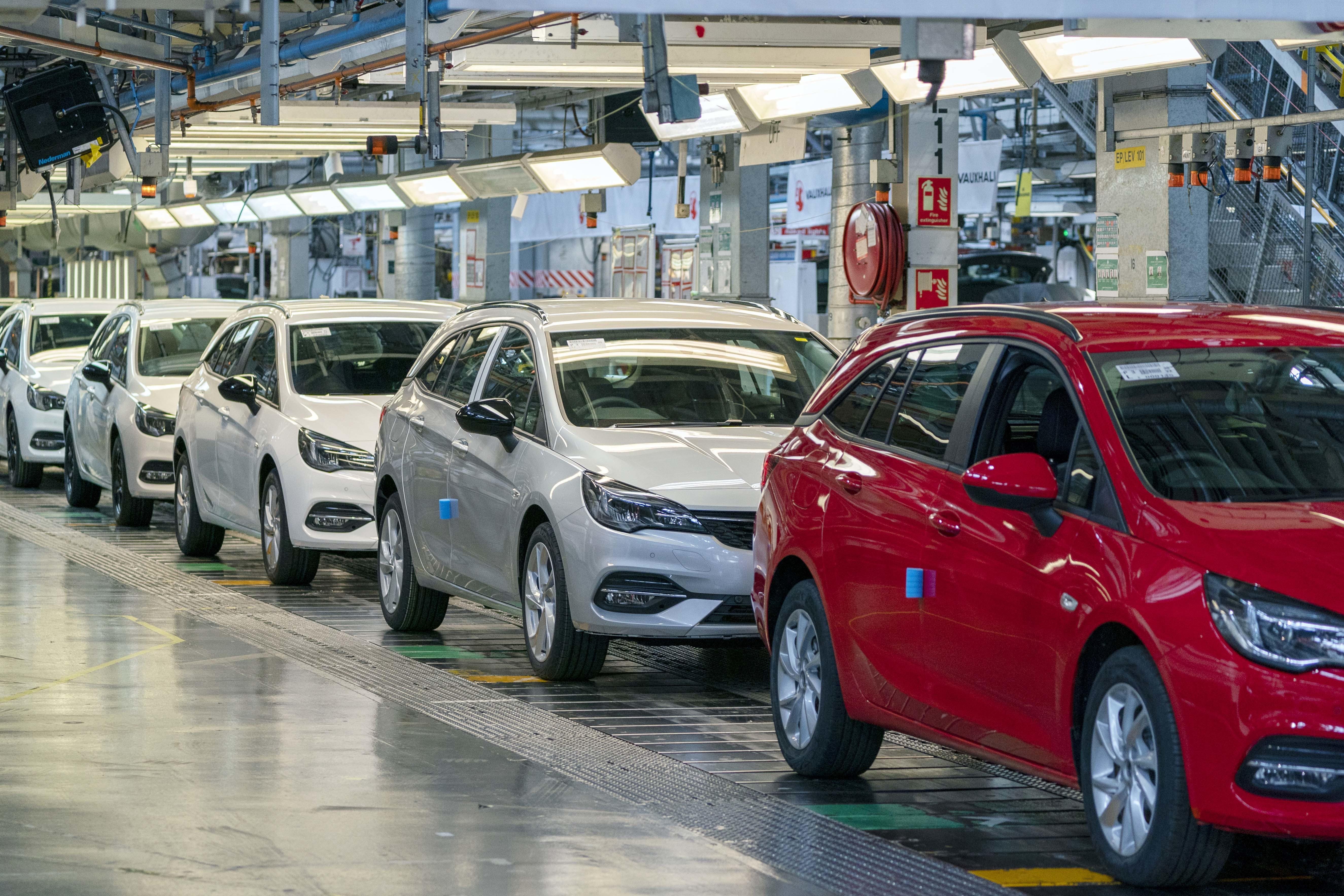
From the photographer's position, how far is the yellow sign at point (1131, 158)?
14.2 m

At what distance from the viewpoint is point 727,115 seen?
15875 mm

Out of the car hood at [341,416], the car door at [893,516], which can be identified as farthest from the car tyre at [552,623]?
the car hood at [341,416]

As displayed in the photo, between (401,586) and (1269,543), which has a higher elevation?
(1269,543)

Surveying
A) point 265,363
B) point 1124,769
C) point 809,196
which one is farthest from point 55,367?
point 1124,769

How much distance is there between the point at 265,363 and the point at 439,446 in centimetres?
362

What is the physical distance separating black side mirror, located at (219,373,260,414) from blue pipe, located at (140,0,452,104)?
245 cm

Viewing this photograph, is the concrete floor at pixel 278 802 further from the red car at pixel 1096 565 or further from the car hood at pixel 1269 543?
the car hood at pixel 1269 543

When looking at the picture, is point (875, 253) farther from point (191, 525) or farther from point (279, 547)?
point (191, 525)

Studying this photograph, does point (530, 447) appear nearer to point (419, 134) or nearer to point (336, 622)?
point (336, 622)

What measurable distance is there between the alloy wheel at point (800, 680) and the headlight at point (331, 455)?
549 centimetres

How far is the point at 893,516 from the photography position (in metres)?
6.54

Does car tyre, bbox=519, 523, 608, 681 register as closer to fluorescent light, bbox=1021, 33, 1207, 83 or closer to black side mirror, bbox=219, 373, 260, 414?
fluorescent light, bbox=1021, 33, 1207, 83

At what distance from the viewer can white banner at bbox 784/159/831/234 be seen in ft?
92.0

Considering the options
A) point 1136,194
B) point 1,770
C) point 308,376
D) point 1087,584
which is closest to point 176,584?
point 308,376
